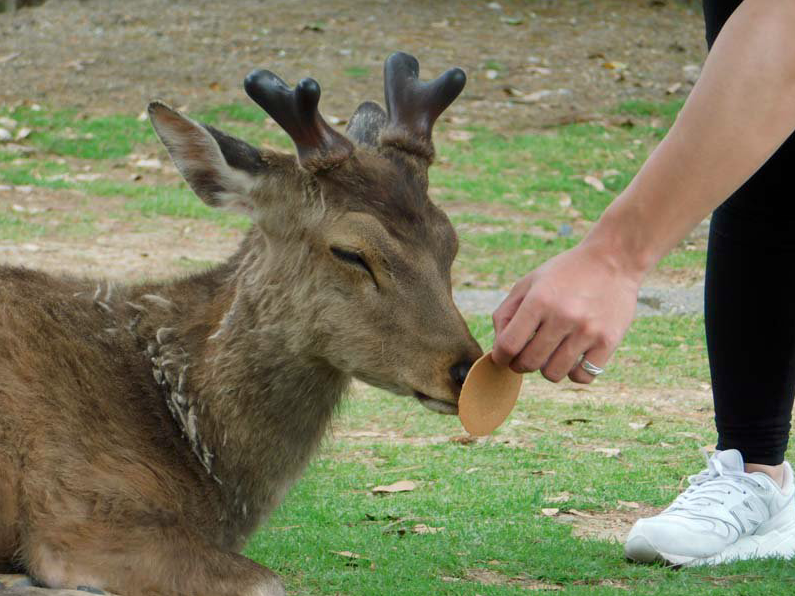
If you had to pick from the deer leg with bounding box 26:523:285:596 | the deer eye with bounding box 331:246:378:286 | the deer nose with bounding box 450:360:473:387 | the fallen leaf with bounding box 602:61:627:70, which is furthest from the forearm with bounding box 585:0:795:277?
the fallen leaf with bounding box 602:61:627:70

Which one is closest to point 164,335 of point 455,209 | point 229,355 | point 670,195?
point 229,355

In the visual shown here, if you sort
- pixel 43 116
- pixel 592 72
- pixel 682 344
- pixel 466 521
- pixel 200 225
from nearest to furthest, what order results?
1. pixel 466 521
2. pixel 682 344
3. pixel 200 225
4. pixel 43 116
5. pixel 592 72

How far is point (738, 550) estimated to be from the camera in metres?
4.61

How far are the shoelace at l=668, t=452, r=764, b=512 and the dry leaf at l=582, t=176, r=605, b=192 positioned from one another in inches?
322

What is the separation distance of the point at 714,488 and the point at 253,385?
1753 mm

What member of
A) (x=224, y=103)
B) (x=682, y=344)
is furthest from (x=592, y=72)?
(x=682, y=344)

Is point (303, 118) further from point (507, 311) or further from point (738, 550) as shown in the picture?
point (738, 550)

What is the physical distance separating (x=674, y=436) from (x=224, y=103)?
9.32 m

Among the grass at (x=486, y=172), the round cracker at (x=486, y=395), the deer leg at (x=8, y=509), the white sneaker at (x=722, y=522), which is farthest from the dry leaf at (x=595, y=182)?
the deer leg at (x=8, y=509)

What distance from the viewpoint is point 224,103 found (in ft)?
48.0

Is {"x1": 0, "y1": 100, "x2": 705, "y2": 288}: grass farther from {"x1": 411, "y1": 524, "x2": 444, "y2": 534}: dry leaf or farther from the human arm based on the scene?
the human arm

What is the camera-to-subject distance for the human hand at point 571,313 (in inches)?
114

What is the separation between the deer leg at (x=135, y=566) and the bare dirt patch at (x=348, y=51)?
35.3 ft

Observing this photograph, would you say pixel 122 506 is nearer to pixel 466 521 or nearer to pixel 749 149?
pixel 466 521
